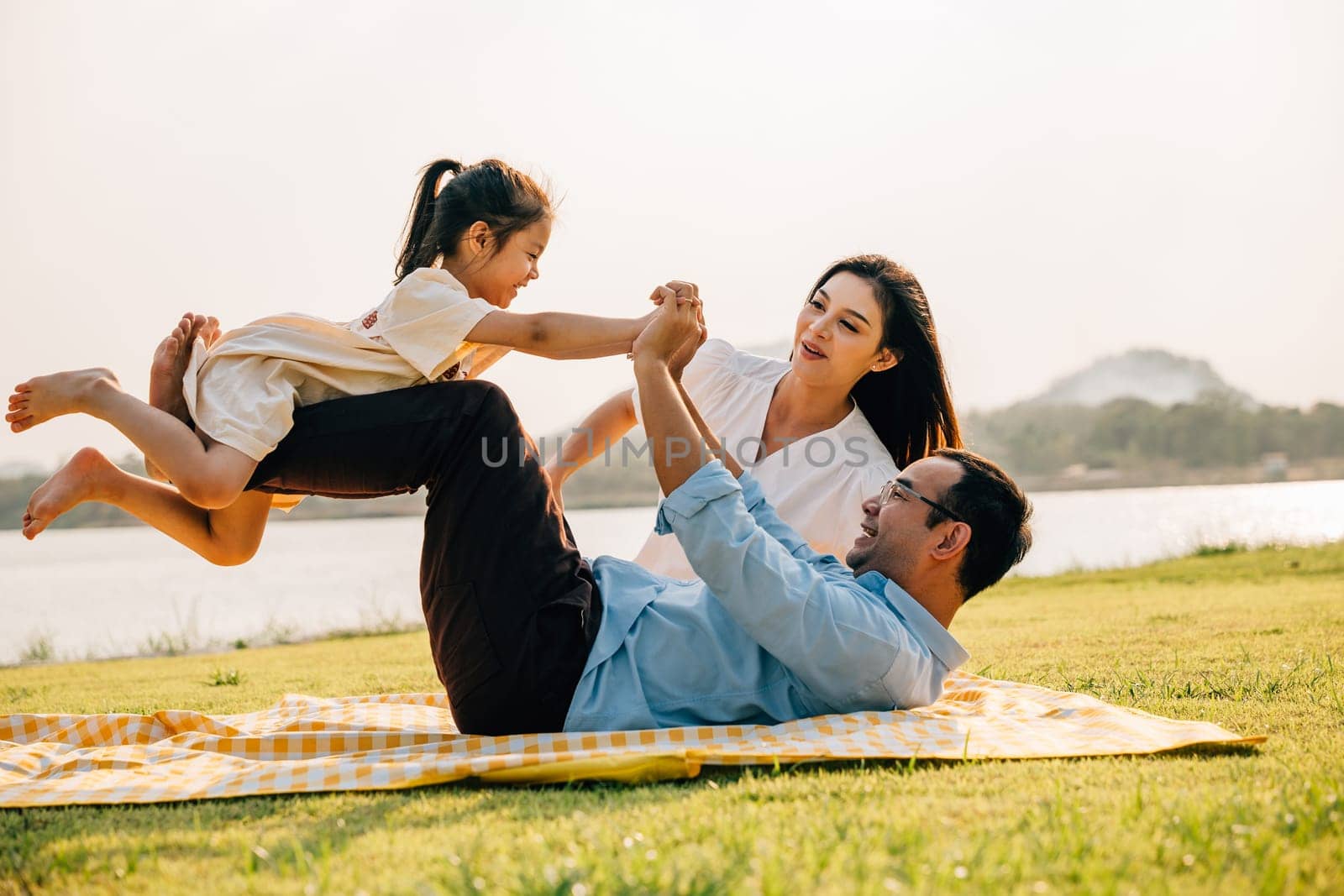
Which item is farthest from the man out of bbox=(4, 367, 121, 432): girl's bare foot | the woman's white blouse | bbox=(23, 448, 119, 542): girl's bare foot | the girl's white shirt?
the woman's white blouse

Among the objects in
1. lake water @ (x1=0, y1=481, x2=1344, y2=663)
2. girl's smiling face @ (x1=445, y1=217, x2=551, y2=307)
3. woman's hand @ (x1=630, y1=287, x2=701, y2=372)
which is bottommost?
lake water @ (x1=0, y1=481, x2=1344, y2=663)

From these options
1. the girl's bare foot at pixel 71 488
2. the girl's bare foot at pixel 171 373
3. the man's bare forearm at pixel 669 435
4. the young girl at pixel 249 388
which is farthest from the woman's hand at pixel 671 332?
the girl's bare foot at pixel 71 488

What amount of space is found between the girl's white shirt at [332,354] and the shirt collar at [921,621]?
158cm

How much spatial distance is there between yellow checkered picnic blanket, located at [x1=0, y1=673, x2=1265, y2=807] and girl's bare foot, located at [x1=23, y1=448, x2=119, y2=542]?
64 centimetres

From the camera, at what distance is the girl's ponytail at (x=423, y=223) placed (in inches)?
170

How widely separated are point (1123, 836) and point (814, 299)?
3.04m

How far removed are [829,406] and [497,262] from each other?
1.54 m

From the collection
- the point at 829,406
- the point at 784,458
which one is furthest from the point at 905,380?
the point at 784,458

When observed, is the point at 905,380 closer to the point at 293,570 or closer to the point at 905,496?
the point at 905,496

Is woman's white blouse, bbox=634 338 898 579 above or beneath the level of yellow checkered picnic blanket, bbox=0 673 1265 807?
above

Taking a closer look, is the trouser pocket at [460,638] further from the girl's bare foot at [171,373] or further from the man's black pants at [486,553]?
the girl's bare foot at [171,373]

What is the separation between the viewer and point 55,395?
361 centimetres

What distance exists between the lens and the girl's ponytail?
4316 millimetres

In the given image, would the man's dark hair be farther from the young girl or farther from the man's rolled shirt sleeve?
the young girl
